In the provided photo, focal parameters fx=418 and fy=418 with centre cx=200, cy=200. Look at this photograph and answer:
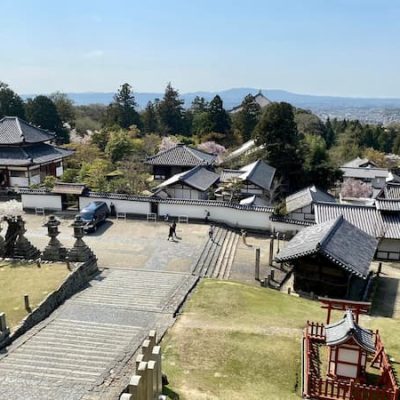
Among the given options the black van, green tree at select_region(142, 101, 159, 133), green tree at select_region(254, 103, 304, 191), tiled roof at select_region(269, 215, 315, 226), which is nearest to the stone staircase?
tiled roof at select_region(269, 215, 315, 226)

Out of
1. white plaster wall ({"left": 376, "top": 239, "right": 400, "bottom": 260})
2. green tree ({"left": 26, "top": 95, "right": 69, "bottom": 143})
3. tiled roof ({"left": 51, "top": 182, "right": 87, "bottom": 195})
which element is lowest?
white plaster wall ({"left": 376, "top": 239, "right": 400, "bottom": 260})

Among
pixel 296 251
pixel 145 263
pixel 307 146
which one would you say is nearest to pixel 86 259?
pixel 145 263

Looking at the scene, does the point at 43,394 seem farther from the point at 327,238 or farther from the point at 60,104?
the point at 60,104

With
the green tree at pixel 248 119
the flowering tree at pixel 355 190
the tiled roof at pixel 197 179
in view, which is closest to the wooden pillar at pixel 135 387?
the tiled roof at pixel 197 179

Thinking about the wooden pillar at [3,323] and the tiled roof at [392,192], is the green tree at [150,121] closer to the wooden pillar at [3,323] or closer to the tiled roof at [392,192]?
the tiled roof at [392,192]

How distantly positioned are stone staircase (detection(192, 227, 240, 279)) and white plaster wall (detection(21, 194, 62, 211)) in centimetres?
1265

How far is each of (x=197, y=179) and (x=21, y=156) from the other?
16.4 metres

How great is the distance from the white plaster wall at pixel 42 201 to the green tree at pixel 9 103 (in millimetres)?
29141

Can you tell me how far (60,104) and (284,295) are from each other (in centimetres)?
5903

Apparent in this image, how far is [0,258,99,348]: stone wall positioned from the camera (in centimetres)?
1469

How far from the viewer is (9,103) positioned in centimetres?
5625

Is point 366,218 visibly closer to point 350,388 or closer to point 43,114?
point 350,388

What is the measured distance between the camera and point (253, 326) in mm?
15328

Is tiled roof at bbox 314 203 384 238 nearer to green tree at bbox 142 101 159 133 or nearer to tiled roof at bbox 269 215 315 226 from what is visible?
tiled roof at bbox 269 215 315 226
